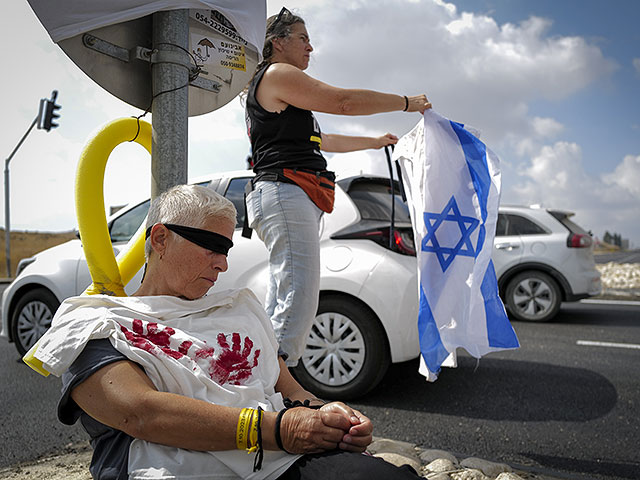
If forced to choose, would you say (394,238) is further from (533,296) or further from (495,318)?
(533,296)

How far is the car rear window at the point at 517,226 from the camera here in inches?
328

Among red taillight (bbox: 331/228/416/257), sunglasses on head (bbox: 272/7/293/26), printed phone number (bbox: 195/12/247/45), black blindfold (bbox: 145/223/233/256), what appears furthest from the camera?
red taillight (bbox: 331/228/416/257)

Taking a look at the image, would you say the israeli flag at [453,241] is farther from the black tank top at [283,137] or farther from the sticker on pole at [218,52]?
the sticker on pole at [218,52]

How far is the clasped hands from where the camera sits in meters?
1.36

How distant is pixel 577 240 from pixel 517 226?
33.8 inches

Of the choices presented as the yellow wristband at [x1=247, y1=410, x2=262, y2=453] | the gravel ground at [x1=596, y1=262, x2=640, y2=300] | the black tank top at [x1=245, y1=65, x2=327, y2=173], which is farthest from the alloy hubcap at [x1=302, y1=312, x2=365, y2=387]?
the gravel ground at [x1=596, y1=262, x2=640, y2=300]

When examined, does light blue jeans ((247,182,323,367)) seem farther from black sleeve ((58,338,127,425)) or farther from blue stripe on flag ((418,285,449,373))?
black sleeve ((58,338,127,425))

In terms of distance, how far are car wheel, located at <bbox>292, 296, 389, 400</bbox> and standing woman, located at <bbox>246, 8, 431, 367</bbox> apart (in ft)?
4.10

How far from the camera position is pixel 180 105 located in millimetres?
1938

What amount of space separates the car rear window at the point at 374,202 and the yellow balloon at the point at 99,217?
2.48 metres

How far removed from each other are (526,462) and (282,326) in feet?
4.95

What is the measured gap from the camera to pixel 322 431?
54.2 inches

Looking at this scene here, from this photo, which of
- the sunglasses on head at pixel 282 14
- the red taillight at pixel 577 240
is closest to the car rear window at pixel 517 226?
the red taillight at pixel 577 240

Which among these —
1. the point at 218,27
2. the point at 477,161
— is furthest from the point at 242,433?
the point at 477,161
